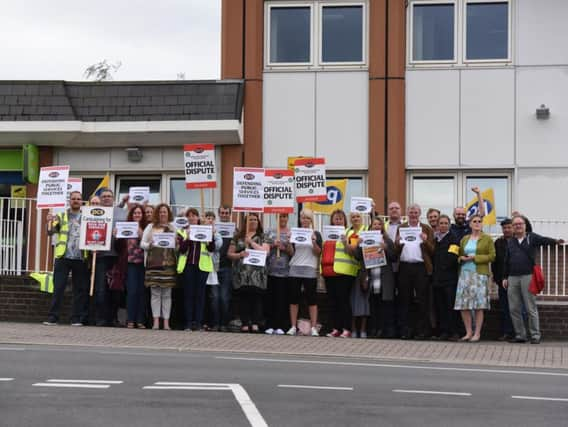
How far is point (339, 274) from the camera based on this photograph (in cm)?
1794

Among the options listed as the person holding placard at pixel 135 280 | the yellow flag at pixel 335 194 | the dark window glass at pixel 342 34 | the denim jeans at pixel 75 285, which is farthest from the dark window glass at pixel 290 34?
the denim jeans at pixel 75 285

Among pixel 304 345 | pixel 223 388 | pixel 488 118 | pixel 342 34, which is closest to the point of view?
pixel 223 388

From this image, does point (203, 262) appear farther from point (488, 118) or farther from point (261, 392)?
point (488, 118)

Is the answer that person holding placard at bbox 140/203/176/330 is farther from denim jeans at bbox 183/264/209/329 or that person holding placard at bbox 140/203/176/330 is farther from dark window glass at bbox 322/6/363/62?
dark window glass at bbox 322/6/363/62

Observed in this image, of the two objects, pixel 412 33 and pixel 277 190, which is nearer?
pixel 277 190

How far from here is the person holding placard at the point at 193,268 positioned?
1820 cm

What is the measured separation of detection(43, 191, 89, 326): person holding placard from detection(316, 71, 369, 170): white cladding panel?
666cm

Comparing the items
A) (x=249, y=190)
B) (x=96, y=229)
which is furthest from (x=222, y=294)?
(x=96, y=229)

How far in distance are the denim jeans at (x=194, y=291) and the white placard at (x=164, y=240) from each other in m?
0.46

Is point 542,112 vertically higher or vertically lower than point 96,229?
higher

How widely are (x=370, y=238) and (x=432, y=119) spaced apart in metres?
6.94

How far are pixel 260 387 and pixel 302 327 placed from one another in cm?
748

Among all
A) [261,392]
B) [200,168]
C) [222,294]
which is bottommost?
[261,392]

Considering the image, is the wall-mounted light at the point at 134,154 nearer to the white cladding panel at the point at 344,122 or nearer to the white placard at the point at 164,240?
the white cladding panel at the point at 344,122
